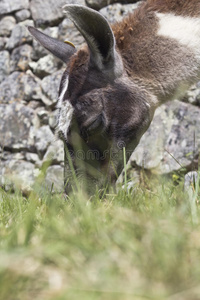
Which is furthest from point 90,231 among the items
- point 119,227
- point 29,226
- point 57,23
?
point 57,23

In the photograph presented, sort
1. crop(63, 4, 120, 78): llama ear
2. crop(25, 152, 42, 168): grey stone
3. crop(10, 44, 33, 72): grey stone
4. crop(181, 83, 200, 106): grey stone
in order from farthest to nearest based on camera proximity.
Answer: crop(10, 44, 33, 72): grey stone → crop(25, 152, 42, 168): grey stone → crop(181, 83, 200, 106): grey stone → crop(63, 4, 120, 78): llama ear

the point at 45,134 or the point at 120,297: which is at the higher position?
the point at 120,297

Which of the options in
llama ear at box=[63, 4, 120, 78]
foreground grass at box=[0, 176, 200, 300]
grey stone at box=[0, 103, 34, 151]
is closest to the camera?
foreground grass at box=[0, 176, 200, 300]

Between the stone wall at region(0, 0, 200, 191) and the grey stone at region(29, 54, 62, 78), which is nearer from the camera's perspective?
the stone wall at region(0, 0, 200, 191)

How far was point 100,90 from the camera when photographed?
2695 mm

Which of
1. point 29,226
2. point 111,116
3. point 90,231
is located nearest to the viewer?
point 29,226

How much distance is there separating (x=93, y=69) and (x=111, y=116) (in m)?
0.34

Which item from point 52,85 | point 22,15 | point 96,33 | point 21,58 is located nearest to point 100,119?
point 96,33

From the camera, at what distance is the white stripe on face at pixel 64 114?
105 inches

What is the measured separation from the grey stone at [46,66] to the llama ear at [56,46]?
2.70m

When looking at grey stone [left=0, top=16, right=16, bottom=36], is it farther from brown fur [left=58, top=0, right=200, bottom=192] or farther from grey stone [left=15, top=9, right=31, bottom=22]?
brown fur [left=58, top=0, right=200, bottom=192]

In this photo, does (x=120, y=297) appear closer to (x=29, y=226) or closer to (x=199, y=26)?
(x=29, y=226)

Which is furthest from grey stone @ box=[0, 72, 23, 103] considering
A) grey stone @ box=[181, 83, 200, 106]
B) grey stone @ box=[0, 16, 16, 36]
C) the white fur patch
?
the white fur patch

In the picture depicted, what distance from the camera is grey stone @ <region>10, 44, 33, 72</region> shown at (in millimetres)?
6391
